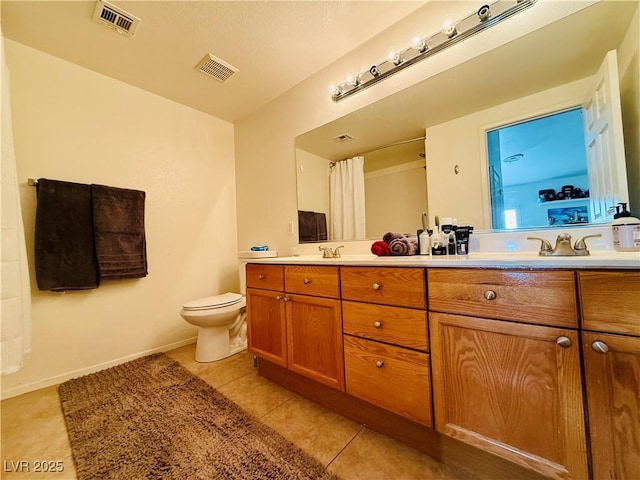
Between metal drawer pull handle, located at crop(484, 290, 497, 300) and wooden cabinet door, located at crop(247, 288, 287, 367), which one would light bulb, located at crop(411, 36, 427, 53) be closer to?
metal drawer pull handle, located at crop(484, 290, 497, 300)

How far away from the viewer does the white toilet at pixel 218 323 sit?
5.82ft

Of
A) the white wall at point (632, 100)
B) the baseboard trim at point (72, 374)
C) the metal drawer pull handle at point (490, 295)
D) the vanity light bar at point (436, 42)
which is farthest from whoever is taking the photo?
the baseboard trim at point (72, 374)

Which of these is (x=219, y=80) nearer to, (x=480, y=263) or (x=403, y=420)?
(x=480, y=263)

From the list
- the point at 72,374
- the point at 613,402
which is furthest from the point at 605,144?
the point at 72,374

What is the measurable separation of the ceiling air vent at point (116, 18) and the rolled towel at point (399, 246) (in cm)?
203

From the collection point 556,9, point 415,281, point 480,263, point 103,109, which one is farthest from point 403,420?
point 103,109

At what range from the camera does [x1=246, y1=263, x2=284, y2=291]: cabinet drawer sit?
1.48m

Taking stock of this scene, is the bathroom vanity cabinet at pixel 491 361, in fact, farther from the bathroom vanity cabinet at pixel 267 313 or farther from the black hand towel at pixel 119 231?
the black hand towel at pixel 119 231

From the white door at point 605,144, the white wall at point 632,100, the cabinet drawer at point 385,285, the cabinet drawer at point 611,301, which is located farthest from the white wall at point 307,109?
the cabinet drawer at point 611,301

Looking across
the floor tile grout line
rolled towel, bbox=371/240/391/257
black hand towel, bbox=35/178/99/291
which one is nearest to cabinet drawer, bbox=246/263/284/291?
rolled towel, bbox=371/240/391/257

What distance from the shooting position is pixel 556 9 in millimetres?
1070

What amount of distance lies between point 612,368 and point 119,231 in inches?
105

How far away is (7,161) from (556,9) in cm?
251

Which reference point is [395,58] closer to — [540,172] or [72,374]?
[540,172]
